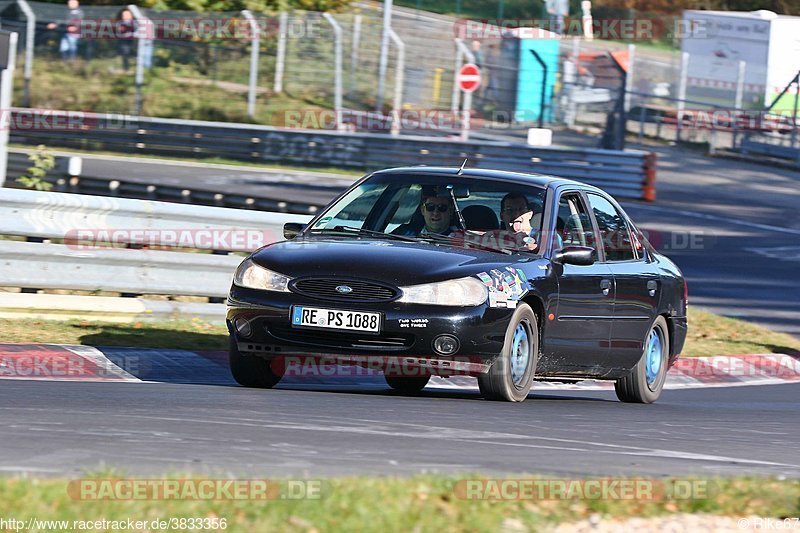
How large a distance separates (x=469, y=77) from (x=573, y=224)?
2186 centimetres

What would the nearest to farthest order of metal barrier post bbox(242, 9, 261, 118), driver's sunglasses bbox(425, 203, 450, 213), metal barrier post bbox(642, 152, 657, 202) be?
driver's sunglasses bbox(425, 203, 450, 213) < metal barrier post bbox(642, 152, 657, 202) < metal barrier post bbox(242, 9, 261, 118)

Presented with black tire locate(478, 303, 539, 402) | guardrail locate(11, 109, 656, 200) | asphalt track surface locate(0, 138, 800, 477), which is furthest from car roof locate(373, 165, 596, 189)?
guardrail locate(11, 109, 656, 200)

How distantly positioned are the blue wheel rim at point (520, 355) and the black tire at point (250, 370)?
5.02 feet

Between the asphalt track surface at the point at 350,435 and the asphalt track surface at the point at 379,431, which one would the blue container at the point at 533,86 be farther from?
the asphalt track surface at the point at 350,435

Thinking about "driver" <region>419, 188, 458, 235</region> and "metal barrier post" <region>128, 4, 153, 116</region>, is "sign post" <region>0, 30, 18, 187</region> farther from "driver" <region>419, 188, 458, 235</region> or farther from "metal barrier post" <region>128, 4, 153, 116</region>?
"metal barrier post" <region>128, 4, 153, 116</region>

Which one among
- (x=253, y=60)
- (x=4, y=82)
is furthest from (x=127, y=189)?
(x=253, y=60)

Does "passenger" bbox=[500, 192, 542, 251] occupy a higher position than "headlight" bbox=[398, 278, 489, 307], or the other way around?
"passenger" bbox=[500, 192, 542, 251]

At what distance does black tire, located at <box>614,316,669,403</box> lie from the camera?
10406 millimetres

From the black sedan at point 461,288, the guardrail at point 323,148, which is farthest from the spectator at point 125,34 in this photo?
the black sedan at point 461,288

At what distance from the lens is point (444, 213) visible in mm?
9250

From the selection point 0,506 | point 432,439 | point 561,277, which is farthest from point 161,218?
point 0,506

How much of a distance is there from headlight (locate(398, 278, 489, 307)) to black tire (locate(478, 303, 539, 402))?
0.28 m

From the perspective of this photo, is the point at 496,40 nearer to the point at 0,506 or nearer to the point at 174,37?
the point at 174,37

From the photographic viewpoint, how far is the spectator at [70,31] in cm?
3322
